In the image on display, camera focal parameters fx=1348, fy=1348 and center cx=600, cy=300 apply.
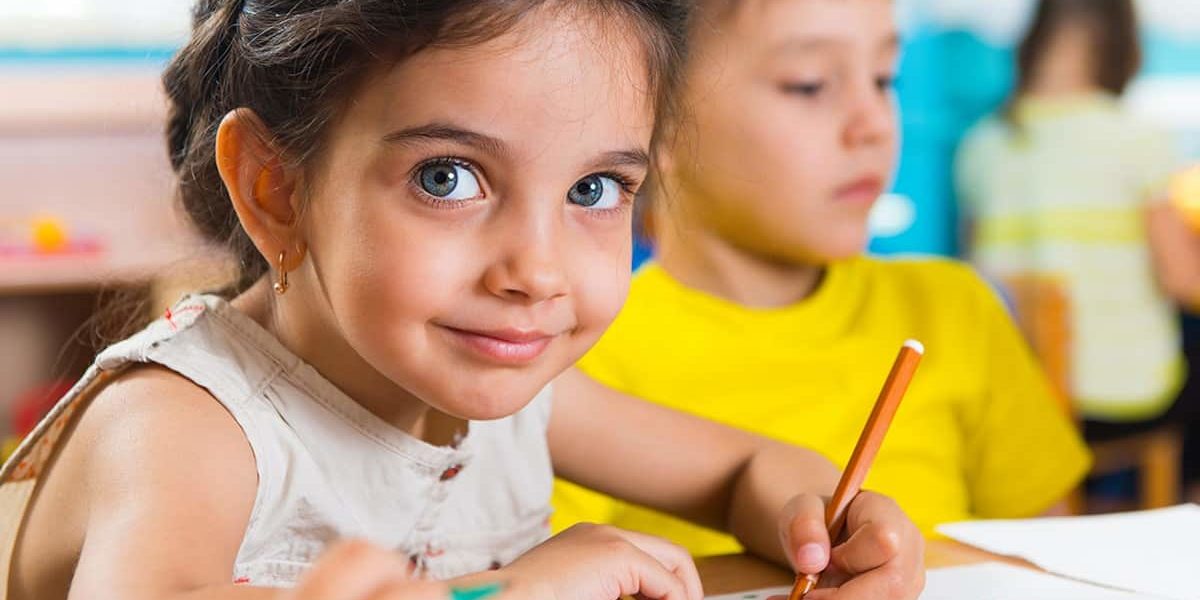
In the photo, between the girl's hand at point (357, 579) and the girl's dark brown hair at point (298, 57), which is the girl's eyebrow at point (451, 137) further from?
the girl's hand at point (357, 579)

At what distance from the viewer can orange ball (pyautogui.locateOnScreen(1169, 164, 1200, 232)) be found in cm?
300

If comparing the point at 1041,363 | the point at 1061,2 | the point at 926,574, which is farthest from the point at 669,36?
the point at 1061,2

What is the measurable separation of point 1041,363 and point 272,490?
5.46 feet

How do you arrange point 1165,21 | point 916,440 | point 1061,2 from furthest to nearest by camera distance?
1. point 1165,21
2. point 1061,2
3. point 916,440

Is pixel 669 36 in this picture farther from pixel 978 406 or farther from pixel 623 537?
pixel 978 406

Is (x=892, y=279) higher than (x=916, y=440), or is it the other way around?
(x=892, y=279)

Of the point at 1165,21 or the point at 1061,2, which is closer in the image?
the point at 1061,2

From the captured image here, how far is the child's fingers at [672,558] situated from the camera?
73cm

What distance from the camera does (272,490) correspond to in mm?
752

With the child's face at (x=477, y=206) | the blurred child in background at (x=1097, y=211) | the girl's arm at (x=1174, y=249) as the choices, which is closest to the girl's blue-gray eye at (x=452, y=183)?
the child's face at (x=477, y=206)

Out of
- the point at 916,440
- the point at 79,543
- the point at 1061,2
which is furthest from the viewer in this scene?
the point at 1061,2

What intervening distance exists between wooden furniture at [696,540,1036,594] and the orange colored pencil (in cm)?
3

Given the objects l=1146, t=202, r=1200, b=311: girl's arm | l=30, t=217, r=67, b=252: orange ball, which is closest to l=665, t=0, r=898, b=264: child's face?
l=1146, t=202, r=1200, b=311: girl's arm

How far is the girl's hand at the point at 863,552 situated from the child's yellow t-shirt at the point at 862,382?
16.4 inches
